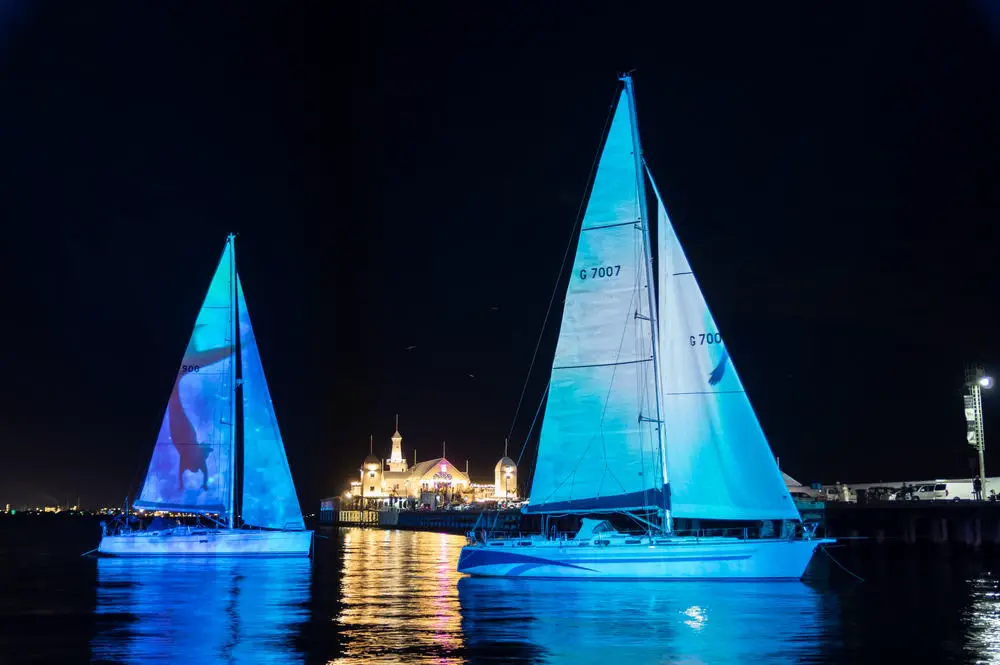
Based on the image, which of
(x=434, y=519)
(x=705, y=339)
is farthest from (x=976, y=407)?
(x=434, y=519)

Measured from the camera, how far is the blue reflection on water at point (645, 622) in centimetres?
2350

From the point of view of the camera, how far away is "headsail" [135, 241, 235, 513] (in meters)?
52.5

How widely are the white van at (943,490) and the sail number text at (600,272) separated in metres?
71.0

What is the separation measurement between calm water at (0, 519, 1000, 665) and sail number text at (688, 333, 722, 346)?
338 inches

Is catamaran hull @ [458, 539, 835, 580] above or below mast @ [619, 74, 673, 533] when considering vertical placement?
below

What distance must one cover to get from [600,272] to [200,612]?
1817 cm

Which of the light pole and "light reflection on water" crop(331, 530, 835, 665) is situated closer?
"light reflection on water" crop(331, 530, 835, 665)

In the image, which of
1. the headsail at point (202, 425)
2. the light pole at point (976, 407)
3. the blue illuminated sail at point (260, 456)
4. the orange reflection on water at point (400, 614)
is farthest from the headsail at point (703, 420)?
the light pole at point (976, 407)

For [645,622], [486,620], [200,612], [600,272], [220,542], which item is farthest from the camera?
[220,542]

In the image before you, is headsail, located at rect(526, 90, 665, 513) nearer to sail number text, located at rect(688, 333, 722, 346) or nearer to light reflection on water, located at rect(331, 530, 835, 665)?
sail number text, located at rect(688, 333, 722, 346)

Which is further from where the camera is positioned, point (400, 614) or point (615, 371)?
point (615, 371)

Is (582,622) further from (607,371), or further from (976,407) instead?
(976,407)

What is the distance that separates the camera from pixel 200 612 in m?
31.7

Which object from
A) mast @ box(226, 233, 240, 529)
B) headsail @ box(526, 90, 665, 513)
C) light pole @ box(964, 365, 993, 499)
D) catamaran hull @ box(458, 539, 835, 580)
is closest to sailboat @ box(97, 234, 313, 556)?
mast @ box(226, 233, 240, 529)
